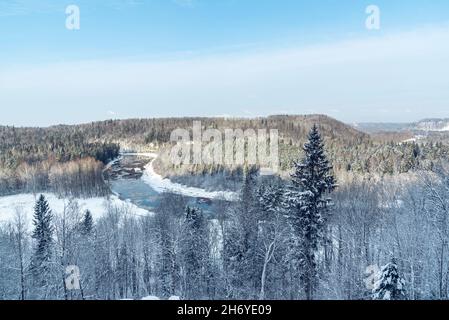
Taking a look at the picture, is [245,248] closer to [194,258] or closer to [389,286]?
[194,258]

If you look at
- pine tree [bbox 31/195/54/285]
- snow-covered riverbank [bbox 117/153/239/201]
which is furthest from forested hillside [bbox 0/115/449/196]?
pine tree [bbox 31/195/54/285]

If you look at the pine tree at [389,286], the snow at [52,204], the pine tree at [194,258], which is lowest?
the snow at [52,204]

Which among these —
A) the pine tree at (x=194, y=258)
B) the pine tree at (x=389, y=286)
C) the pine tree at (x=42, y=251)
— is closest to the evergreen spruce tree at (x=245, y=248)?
the pine tree at (x=194, y=258)

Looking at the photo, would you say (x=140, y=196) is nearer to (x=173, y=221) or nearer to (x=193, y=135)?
(x=173, y=221)

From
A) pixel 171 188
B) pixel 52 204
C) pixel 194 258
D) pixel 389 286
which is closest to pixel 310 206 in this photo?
pixel 389 286

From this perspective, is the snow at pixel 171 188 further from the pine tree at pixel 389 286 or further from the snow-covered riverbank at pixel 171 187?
the pine tree at pixel 389 286

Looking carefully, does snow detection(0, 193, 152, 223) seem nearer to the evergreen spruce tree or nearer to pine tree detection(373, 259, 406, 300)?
the evergreen spruce tree
